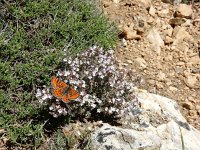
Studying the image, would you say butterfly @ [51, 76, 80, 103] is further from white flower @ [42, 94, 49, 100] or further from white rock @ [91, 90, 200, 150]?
white rock @ [91, 90, 200, 150]

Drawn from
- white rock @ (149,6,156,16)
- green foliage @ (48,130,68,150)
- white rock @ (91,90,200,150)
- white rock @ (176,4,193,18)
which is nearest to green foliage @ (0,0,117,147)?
green foliage @ (48,130,68,150)

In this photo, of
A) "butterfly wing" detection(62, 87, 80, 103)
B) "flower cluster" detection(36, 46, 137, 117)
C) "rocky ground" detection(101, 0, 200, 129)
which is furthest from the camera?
"rocky ground" detection(101, 0, 200, 129)

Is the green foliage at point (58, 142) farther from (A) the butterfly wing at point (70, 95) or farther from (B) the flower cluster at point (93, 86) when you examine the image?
(A) the butterfly wing at point (70, 95)

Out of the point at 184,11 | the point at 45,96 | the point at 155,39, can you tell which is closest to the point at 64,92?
the point at 45,96

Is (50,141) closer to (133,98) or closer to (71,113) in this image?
(71,113)

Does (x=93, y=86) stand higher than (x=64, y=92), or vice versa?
(x=64, y=92)

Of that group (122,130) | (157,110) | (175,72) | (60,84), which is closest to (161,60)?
(175,72)

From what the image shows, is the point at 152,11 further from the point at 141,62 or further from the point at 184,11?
the point at 141,62
